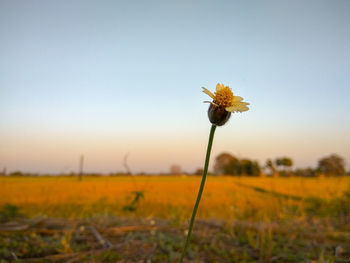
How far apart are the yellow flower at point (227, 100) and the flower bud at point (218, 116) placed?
16 millimetres

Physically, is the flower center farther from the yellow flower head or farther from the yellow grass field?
the yellow grass field

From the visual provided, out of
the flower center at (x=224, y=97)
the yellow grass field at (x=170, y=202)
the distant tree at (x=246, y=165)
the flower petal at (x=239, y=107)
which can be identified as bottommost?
the yellow grass field at (x=170, y=202)

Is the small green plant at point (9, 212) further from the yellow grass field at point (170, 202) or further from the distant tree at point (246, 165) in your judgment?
the distant tree at point (246, 165)

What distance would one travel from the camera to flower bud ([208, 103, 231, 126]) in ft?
2.02

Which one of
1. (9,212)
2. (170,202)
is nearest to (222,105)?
(9,212)

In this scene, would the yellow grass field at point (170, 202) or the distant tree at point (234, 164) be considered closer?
the distant tree at point (234, 164)

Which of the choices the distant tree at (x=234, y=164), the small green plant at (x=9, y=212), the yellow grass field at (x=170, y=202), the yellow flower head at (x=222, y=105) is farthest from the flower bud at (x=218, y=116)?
the small green plant at (x=9, y=212)

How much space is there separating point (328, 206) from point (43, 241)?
12.2 feet

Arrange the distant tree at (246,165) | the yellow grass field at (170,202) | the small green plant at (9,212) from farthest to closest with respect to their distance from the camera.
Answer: the yellow grass field at (170,202)
the distant tree at (246,165)
the small green plant at (9,212)

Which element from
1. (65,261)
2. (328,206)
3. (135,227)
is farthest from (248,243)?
(328,206)

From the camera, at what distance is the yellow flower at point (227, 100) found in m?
0.66

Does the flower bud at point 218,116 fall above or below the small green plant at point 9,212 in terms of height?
above

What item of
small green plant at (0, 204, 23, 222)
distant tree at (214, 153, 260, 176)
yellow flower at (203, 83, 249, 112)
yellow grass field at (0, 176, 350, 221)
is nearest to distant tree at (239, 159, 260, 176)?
distant tree at (214, 153, 260, 176)

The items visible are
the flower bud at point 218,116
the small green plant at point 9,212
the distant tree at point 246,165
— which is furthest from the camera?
the distant tree at point 246,165
